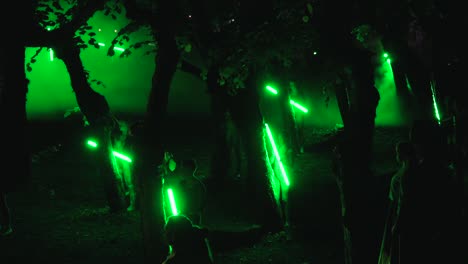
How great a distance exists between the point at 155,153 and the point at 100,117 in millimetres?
6197

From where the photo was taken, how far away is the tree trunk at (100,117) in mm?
13859

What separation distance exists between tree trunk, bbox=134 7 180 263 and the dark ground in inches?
121

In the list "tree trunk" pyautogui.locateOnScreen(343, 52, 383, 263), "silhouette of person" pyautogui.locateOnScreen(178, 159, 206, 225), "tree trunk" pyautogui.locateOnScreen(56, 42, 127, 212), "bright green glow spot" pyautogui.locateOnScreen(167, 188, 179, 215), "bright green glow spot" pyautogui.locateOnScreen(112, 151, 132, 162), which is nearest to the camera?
"tree trunk" pyautogui.locateOnScreen(343, 52, 383, 263)

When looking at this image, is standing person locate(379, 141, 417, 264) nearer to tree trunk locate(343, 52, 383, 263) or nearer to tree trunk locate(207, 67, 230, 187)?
tree trunk locate(343, 52, 383, 263)

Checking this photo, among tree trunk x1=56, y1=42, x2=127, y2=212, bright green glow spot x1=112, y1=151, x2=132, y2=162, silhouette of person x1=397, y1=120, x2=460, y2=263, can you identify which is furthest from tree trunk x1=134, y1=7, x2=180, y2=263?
bright green glow spot x1=112, y1=151, x2=132, y2=162

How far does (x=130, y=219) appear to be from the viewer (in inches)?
578

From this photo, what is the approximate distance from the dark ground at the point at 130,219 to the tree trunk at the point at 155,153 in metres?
3.08

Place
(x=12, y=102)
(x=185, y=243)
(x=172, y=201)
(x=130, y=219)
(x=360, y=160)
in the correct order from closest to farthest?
(x=185, y=243)
(x=360, y=160)
(x=12, y=102)
(x=172, y=201)
(x=130, y=219)

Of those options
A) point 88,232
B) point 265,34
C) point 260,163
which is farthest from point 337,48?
point 88,232

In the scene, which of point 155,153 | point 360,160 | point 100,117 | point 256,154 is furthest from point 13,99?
point 360,160

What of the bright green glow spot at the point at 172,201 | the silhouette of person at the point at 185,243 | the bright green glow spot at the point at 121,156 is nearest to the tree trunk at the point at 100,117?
the bright green glow spot at the point at 121,156

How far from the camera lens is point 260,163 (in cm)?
1248

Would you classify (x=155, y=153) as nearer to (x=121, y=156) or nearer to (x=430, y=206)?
(x=430, y=206)

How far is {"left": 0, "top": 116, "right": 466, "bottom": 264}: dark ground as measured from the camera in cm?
1188
